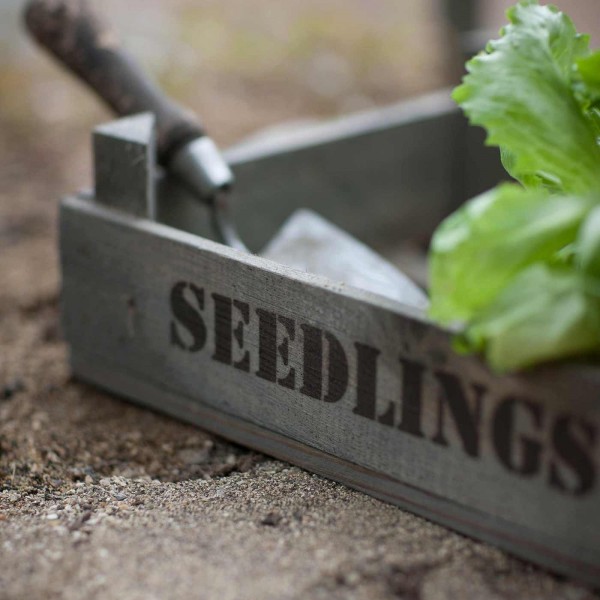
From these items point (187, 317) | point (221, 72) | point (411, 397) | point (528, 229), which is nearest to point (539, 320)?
point (528, 229)

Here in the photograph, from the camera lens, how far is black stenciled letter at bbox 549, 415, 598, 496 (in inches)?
42.1

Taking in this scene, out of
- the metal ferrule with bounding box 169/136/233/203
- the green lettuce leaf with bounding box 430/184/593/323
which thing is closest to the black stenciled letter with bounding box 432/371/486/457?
the green lettuce leaf with bounding box 430/184/593/323

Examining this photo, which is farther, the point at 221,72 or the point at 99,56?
the point at 221,72

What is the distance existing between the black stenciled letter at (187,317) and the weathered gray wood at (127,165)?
16 centimetres

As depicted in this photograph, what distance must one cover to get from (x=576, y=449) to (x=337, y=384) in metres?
0.35

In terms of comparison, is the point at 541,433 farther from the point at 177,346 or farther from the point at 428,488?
the point at 177,346

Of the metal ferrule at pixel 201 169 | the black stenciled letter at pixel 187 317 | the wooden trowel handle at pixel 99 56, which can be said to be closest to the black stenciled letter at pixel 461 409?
the black stenciled letter at pixel 187 317

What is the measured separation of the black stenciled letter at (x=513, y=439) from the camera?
3.60ft

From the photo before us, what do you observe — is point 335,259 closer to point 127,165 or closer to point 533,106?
point 127,165

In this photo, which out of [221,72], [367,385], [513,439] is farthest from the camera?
[221,72]

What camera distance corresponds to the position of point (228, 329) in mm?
1433

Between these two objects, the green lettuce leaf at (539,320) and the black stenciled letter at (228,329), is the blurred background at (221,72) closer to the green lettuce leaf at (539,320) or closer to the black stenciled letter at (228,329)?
the black stenciled letter at (228,329)

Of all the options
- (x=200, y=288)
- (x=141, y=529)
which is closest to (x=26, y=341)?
(x=200, y=288)

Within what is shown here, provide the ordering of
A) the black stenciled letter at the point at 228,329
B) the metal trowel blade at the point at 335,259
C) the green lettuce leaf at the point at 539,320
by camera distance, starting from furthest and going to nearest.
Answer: the metal trowel blade at the point at 335,259, the black stenciled letter at the point at 228,329, the green lettuce leaf at the point at 539,320
